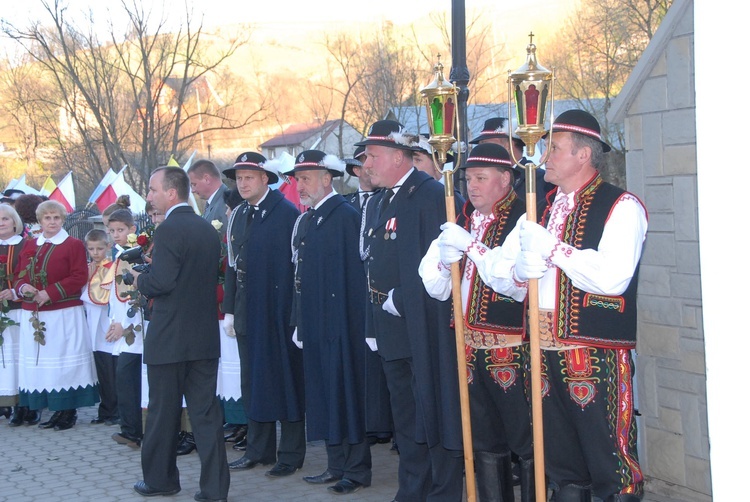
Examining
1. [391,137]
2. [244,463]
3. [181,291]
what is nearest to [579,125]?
[391,137]

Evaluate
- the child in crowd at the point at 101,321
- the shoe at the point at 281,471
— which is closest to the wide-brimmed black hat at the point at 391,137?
the shoe at the point at 281,471

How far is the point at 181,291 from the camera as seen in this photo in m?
5.51

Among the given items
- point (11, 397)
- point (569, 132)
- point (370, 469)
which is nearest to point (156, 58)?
point (11, 397)

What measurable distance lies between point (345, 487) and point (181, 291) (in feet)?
5.33

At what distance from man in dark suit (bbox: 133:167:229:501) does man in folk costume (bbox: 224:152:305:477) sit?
2.22 ft

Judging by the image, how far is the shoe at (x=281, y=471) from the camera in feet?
20.5

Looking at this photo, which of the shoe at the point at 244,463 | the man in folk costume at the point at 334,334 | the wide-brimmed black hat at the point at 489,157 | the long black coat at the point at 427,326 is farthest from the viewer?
the shoe at the point at 244,463

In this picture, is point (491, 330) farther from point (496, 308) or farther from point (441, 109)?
point (441, 109)

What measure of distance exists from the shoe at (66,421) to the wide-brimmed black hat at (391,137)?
451 centimetres

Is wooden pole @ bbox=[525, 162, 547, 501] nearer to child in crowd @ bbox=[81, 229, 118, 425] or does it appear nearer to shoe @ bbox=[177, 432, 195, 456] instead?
shoe @ bbox=[177, 432, 195, 456]

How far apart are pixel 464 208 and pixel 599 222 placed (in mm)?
1146

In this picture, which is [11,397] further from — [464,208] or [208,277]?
[464,208]

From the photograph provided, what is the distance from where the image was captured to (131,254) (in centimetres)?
610

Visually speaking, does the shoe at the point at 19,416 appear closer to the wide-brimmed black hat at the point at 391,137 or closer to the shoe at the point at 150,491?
the shoe at the point at 150,491
